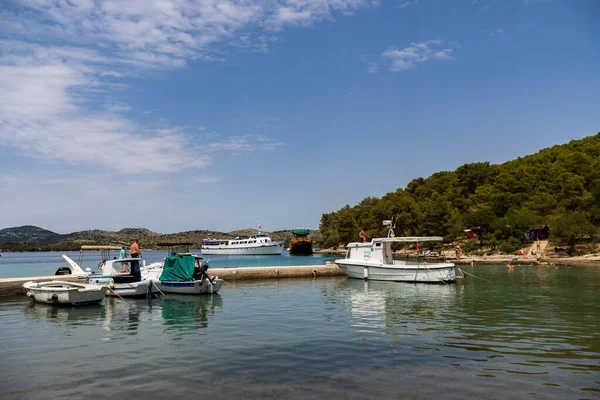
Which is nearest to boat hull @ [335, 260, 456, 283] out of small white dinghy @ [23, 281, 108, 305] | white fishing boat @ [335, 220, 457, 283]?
white fishing boat @ [335, 220, 457, 283]

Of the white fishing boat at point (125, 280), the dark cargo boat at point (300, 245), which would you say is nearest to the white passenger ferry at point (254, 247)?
the dark cargo boat at point (300, 245)

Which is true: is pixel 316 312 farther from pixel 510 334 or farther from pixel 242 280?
pixel 242 280

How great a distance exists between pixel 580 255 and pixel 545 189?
805 inches

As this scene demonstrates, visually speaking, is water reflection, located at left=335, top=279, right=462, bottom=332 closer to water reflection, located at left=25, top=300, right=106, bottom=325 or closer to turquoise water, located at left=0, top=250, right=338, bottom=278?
water reflection, located at left=25, top=300, right=106, bottom=325

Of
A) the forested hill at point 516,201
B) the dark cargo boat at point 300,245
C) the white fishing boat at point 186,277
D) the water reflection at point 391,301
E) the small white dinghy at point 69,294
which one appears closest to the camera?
the water reflection at point 391,301

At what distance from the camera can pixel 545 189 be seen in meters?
Answer: 73.2

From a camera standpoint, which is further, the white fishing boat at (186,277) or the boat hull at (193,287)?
the white fishing boat at (186,277)

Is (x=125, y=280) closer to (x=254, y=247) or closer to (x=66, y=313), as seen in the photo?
(x=66, y=313)

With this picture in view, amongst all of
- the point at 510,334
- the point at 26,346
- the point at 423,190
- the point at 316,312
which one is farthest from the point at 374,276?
the point at 423,190

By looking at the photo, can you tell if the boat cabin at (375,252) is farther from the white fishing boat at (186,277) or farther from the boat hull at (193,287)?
the white fishing boat at (186,277)

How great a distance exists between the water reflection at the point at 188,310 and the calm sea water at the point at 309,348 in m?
0.11

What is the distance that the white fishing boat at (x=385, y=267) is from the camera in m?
34.6

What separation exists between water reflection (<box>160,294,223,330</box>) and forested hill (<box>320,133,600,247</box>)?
49.7 metres

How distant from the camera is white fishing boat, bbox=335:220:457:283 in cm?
3459
